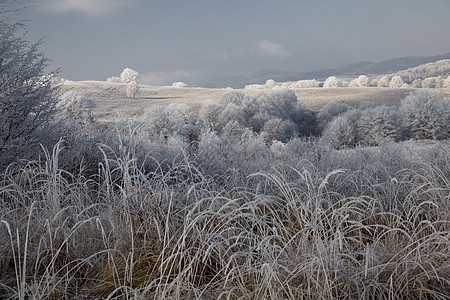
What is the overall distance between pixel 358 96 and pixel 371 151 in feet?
126

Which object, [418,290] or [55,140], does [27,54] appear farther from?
[418,290]

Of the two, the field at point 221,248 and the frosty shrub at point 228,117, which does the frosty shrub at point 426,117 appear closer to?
the frosty shrub at point 228,117

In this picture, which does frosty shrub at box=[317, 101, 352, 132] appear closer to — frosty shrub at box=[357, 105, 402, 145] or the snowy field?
the snowy field

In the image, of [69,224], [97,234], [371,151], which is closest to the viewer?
[97,234]

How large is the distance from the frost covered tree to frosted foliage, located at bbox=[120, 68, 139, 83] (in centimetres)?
6907

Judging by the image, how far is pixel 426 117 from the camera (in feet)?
78.3

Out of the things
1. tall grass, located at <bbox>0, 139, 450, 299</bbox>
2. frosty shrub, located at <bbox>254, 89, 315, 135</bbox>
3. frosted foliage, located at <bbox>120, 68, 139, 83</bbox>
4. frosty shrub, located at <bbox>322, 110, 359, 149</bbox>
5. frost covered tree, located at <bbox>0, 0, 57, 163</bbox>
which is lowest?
frosty shrub, located at <bbox>322, 110, 359, 149</bbox>

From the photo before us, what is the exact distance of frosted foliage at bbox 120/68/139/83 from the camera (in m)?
71.7

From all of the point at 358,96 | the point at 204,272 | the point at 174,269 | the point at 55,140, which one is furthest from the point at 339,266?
the point at 358,96

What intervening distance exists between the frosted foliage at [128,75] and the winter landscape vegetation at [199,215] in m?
66.5

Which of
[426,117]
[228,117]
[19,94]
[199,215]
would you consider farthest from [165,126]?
[426,117]

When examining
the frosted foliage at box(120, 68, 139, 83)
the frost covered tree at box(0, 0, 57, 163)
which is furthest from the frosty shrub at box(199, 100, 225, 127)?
the frosted foliage at box(120, 68, 139, 83)

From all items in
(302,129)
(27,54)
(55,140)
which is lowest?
(302,129)

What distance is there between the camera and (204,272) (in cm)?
204
